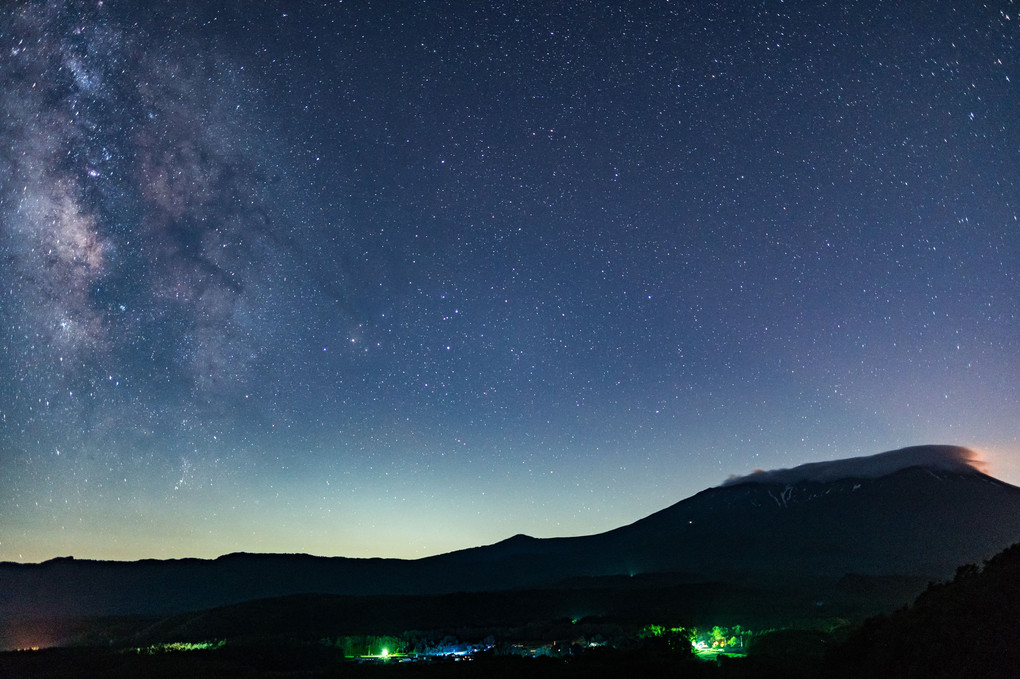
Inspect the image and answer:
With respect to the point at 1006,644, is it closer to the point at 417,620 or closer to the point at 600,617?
the point at 600,617

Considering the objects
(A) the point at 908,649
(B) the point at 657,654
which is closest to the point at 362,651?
(B) the point at 657,654

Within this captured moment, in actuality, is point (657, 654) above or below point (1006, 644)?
below

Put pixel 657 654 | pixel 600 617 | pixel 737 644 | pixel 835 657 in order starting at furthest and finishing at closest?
pixel 600 617
pixel 737 644
pixel 657 654
pixel 835 657

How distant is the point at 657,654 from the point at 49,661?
76.3 metres

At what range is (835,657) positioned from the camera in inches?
1377

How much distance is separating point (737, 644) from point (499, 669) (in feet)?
133

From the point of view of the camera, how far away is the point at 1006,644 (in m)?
22.6

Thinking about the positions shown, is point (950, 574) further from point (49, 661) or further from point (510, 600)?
point (49, 661)

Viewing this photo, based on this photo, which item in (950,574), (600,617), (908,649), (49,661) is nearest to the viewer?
(908,649)

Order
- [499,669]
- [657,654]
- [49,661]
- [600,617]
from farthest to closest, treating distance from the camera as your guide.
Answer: [600,617]
[49,661]
[657,654]
[499,669]

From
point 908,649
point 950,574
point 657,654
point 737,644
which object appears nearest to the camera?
point 908,649

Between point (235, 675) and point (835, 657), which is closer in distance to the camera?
point (835, 657)

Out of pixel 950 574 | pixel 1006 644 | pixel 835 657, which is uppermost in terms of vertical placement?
pixel 1006 644

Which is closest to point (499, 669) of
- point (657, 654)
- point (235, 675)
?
point (657, 654)
